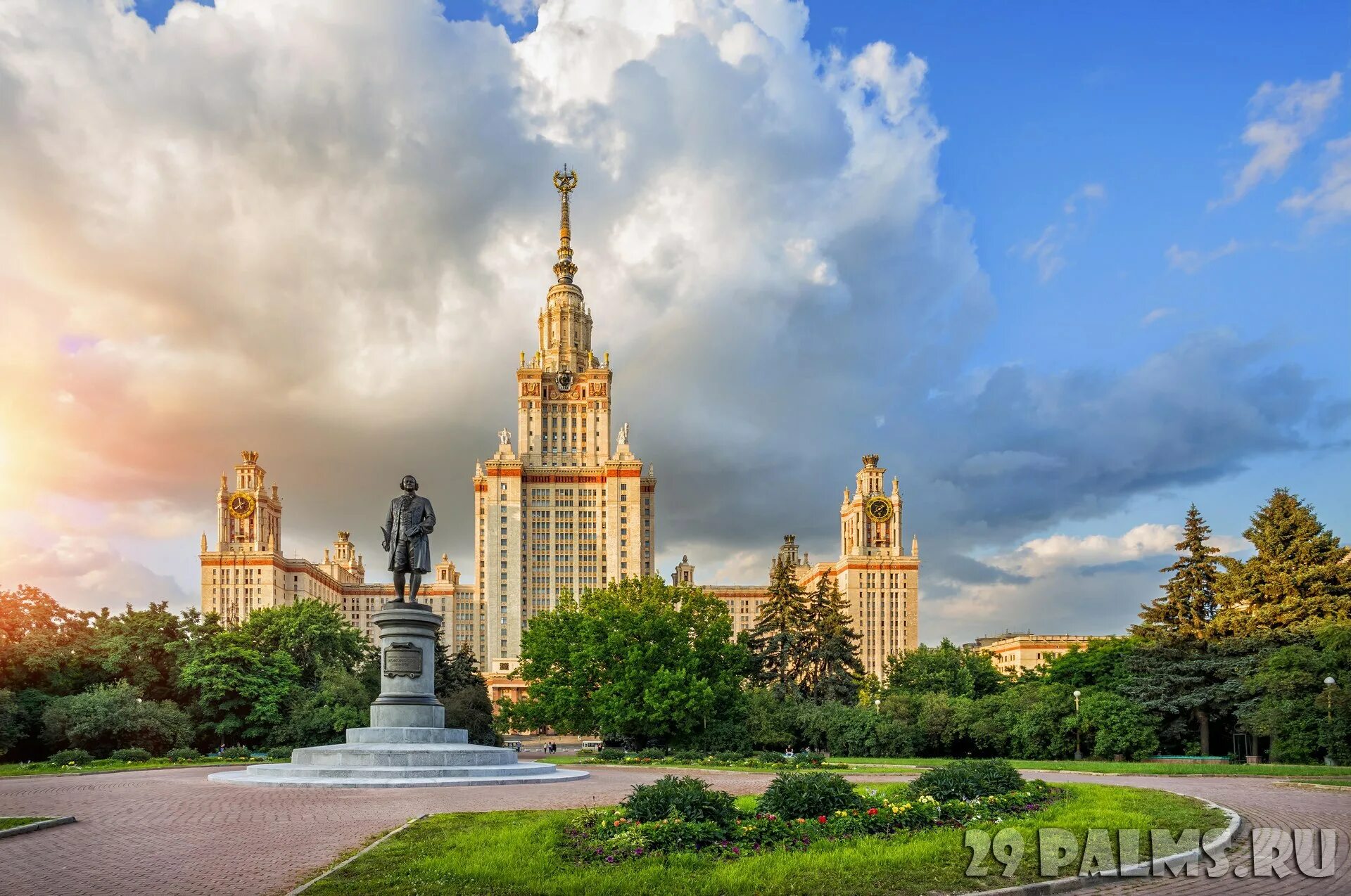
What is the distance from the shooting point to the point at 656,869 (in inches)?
492

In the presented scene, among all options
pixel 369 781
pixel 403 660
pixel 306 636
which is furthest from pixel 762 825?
pixel 306 636

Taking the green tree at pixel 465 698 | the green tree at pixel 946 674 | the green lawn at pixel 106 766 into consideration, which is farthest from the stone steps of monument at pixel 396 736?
the green tree at pixel 946 674

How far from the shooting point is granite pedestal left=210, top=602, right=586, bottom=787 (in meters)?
25.9

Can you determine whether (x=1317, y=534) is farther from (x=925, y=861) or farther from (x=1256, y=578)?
(x=925, y=861)

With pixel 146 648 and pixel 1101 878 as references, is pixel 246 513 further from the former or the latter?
pixel 1101 878

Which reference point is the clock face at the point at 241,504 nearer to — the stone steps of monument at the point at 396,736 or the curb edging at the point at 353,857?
the stone steps of monument at the point at 396,736

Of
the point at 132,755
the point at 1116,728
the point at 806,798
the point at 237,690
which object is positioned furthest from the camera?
the point at 237,690

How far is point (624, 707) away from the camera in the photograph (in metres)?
47.8

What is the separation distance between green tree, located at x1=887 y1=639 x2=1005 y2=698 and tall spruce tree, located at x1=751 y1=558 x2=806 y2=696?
23.9ft

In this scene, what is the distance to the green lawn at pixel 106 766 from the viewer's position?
3347 centimetres

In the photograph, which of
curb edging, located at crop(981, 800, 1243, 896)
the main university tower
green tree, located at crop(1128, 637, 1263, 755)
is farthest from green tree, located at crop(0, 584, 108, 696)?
the main university tower

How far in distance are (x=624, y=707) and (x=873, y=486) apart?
126 meters

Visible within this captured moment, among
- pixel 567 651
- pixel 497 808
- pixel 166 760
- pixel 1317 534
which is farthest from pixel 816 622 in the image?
pixel 497 808

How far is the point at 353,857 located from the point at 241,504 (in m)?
166
